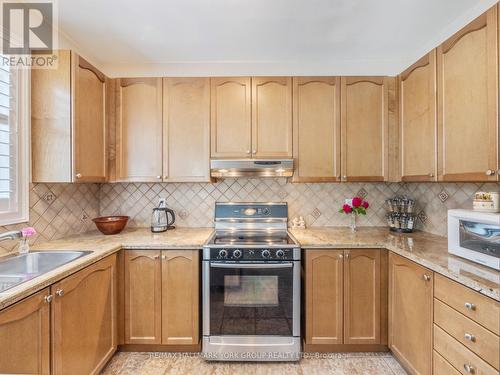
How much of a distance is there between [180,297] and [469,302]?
1.79 meters

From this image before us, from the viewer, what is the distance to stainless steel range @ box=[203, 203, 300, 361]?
1.90 meters

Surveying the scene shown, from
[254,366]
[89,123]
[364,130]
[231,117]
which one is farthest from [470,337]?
[89,123]

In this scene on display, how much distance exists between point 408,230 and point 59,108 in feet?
9.92

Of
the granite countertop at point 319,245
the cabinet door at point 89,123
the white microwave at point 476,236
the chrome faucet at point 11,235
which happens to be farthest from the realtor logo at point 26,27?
the white microwave at point 476,236

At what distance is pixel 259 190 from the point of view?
259cm

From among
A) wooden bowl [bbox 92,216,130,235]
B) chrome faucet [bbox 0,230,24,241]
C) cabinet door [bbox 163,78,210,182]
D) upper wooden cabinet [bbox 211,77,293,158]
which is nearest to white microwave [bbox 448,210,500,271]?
upper wooden cabinet [bbox 211,77,293,158]

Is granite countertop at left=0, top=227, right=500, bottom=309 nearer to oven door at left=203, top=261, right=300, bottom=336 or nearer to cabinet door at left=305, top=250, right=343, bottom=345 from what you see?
cabinet door at left=305, top=250, right=343, bottom=345

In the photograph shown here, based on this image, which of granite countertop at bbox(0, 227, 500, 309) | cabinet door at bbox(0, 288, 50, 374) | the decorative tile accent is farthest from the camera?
the decorative tile accent

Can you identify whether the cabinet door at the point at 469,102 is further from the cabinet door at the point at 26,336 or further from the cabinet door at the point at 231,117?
the cabinet door at the point at 26,336

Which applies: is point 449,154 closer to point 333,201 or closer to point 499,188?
point 499,188

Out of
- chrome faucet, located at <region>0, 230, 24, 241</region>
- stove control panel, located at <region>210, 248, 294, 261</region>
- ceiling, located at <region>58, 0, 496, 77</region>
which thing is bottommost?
stove control panel, located at <region>210, 248, 294, 261</region>

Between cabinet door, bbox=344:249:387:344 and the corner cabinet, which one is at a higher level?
the corner cabinet

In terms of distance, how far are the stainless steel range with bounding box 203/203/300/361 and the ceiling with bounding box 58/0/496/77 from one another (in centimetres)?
172

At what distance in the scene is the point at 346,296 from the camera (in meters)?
1.94
